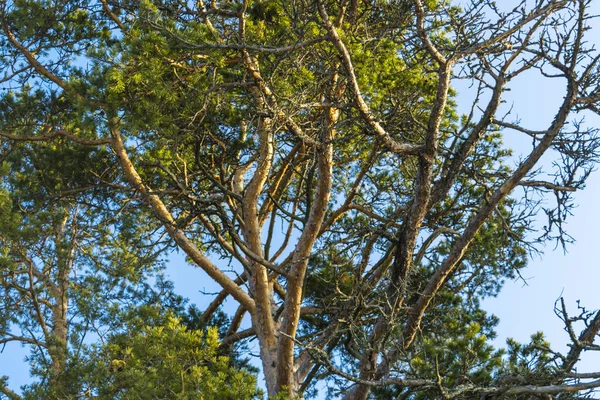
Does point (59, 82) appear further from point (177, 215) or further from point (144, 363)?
point (144, 363)

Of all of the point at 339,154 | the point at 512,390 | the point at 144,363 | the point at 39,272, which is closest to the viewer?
the point at 512,390

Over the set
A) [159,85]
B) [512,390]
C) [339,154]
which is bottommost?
[512,390]

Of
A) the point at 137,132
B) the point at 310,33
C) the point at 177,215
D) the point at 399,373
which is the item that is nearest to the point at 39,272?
the point at 177,215

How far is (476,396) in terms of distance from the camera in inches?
262

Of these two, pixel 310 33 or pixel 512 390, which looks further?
pixel 310 33

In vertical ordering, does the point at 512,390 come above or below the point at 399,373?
below

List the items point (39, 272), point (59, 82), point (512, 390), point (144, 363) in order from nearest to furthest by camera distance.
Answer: point (512, 390) → point (144, 363) → point (59, 82) → point (39, 272)

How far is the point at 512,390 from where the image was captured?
5992 mm

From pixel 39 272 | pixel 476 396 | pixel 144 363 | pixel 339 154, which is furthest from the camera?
pixel 39 272

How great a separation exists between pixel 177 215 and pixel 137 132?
2495 mm

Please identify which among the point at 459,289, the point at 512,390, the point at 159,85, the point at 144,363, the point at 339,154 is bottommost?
the point at 512,390

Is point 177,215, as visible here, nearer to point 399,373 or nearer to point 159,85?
point 159,85

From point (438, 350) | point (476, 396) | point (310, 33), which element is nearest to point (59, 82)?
point (310, 33)

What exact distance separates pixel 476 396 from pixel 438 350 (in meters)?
1.84
